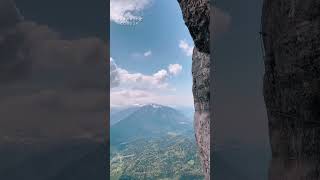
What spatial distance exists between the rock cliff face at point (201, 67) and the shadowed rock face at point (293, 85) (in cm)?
1926

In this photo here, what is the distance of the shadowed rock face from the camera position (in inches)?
459

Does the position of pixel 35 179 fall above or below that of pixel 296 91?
below

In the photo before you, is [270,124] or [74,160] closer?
[270,124]

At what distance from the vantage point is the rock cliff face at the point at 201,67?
33.6 m

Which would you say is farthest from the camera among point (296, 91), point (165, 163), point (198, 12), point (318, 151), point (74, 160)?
point (165, 163)

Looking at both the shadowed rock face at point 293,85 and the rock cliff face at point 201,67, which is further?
the rock cliff face at point 201,67

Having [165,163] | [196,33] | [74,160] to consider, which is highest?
[196,33]

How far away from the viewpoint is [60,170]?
3953 cm

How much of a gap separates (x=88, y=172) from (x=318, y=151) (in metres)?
29.0

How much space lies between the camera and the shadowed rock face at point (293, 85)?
11.6 m

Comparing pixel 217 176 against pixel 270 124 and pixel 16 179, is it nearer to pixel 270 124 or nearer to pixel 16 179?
pixel 16 179

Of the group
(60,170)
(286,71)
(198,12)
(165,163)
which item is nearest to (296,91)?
(286,71)

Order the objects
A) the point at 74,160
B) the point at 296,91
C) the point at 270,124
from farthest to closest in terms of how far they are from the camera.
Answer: the point at 74,160 < the point at 270,124 < the point at 296,91

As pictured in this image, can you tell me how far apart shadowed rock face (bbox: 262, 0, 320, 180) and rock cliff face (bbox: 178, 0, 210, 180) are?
1926 centimetres
